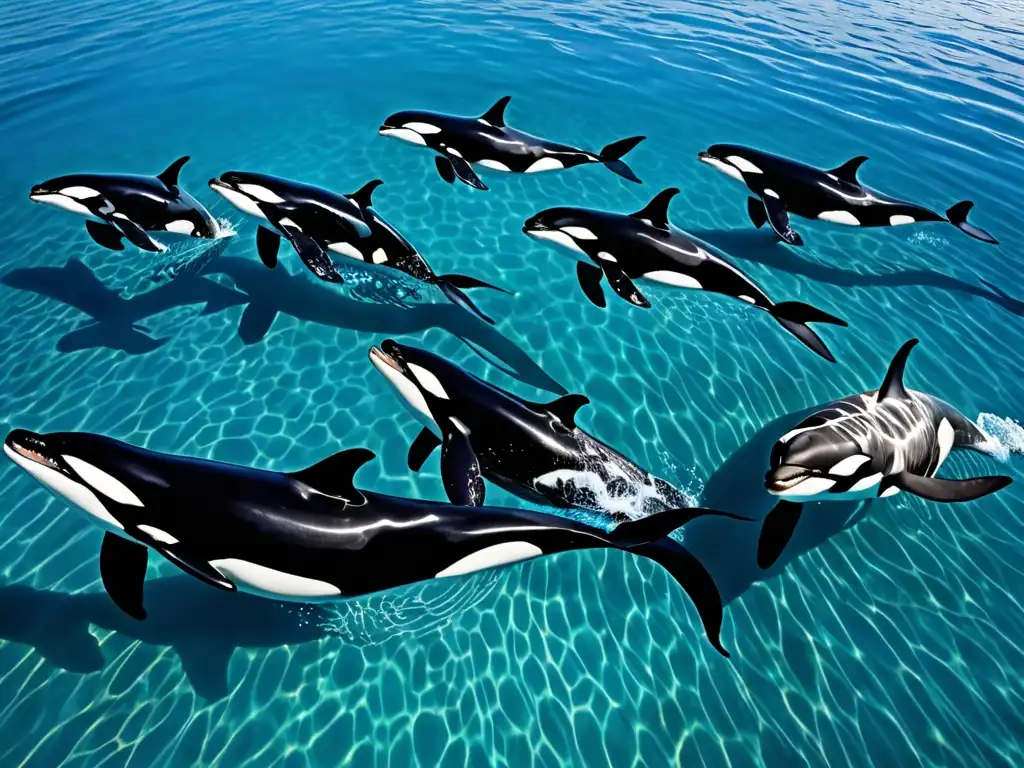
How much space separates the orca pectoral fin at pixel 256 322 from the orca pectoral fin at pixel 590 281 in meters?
4.55

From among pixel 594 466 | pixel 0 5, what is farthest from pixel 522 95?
pixel 0 5

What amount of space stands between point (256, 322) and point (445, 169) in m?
4.58

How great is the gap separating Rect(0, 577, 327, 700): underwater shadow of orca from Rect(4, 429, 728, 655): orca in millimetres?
1062

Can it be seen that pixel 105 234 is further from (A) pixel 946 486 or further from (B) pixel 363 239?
(A) pixel 946 486

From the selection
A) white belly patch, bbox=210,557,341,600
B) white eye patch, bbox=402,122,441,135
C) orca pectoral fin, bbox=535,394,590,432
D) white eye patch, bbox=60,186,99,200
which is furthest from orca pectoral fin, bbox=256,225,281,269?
white belly patch, bbox=210,557,341,600

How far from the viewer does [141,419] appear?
6930mm

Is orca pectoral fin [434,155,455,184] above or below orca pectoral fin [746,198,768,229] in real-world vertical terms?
above

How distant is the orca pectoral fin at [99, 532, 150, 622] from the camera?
421 centimetres

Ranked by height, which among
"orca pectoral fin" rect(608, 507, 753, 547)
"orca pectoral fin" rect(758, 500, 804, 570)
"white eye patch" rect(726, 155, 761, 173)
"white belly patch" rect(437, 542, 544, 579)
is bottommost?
"orca pectoral fin" rect(758, 500, 804, 570)

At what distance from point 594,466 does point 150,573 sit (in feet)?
14.3

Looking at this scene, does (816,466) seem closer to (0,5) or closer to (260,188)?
(260,188)

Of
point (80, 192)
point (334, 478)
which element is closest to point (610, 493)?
point (334, 478)

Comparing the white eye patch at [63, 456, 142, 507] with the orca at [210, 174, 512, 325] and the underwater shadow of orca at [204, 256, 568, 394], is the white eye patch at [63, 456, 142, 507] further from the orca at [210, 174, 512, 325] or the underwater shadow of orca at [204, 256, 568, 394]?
the orca at [210, 174, 512, 325]

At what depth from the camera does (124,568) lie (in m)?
4.28
